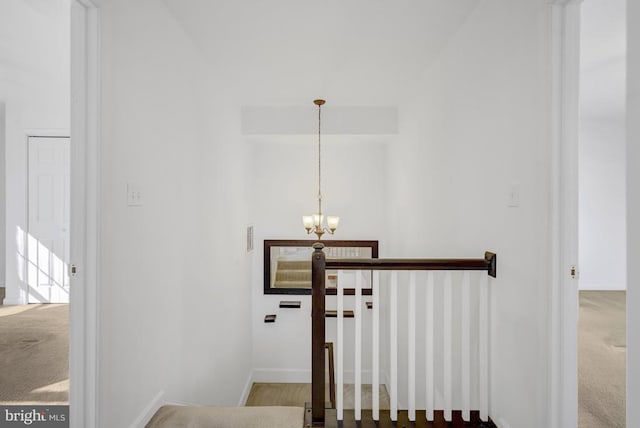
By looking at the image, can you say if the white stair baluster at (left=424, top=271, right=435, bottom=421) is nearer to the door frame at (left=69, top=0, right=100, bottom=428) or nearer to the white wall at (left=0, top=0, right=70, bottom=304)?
the door frame at (left=69, top=0, right=100, bottom=428)

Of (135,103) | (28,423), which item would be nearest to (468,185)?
Result: (135,103)

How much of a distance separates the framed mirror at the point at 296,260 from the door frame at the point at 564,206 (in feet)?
11.8

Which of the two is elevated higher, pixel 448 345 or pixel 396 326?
pixel 396 326

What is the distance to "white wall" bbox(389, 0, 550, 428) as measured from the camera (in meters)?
1.57

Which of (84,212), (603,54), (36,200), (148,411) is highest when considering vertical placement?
(603,54)

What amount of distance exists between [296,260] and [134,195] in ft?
11.4

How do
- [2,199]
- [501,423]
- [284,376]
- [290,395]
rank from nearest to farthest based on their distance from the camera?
[501,423] → [290,395] → [284,376] → [2,199]

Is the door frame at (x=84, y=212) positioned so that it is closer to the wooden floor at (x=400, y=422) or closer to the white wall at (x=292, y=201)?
the wooden floor at (x=400, y=422)

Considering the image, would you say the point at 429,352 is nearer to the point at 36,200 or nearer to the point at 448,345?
the point at 448,345

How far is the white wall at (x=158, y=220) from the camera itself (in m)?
1.59

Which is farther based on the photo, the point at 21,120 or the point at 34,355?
the point at 21,120

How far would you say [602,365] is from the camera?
2.80 m

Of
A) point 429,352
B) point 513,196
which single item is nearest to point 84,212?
point 429,352

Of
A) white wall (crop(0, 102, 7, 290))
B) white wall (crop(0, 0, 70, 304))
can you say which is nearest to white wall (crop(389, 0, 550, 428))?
white wall (crop(0, 0, 70, 304))
